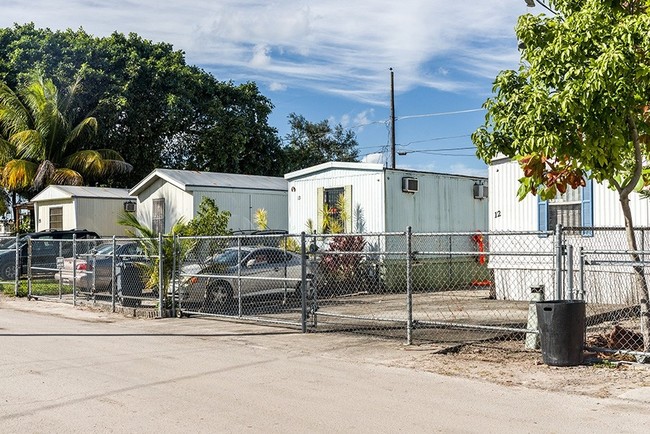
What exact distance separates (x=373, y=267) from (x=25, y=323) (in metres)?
9.61

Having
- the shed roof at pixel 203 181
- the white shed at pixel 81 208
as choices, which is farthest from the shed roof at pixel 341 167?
the white shed at pixel 81 208

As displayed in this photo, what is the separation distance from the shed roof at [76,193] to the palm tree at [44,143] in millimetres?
1692

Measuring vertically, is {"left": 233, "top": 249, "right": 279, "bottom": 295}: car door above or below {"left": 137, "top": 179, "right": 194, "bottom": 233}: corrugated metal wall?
below

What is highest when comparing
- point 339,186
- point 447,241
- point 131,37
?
point 131,37

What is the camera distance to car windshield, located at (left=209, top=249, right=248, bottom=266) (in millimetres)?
15609

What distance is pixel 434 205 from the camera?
2302 centimetres

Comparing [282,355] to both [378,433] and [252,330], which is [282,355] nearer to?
[252,330]

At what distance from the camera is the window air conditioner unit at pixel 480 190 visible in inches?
959

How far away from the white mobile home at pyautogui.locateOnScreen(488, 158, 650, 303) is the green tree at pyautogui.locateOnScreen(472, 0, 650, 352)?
14.2 ft

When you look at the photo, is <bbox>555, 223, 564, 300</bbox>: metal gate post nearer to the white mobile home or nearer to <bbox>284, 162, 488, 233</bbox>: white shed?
the white mobile home

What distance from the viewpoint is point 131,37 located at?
123 feet

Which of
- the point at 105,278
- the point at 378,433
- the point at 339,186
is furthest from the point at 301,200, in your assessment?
the point at 378,433

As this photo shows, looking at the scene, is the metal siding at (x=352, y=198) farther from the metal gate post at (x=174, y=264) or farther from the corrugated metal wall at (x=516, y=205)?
the metal gate post at (x=174, y=264)

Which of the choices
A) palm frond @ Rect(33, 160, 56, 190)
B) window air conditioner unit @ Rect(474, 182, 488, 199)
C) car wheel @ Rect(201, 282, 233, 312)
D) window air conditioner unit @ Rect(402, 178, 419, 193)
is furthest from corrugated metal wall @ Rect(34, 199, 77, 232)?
window air conditioner unit @ Rect(474, 182, 488, 199)
